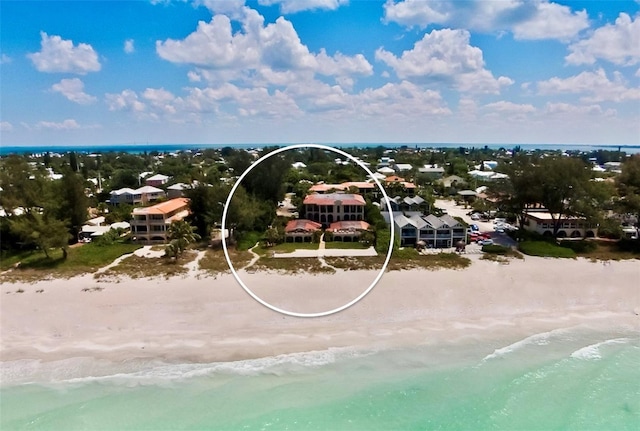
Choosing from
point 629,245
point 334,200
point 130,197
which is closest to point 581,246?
point 629,245

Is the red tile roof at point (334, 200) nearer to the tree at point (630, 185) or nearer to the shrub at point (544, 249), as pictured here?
the shrub at point (544, 249)

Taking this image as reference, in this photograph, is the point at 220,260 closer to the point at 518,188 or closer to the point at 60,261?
the point at 60,261

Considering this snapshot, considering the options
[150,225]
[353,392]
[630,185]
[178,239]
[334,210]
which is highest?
→ [630,185]

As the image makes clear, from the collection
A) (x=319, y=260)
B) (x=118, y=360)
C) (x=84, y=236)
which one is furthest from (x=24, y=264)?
(x=319, y=260)

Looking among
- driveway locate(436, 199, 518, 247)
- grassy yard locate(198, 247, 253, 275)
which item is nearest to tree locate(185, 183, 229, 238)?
grassy yard locate(198, 247, 253, 275)

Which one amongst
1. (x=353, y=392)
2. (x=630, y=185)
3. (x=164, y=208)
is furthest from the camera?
(x=164, y=208)

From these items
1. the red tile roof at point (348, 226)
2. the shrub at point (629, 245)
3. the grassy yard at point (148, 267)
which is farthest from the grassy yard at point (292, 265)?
the shrub at point (629, 245)

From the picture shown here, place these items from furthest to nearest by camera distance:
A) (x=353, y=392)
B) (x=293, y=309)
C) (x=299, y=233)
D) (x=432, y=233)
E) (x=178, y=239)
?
(x=299, y=233) < (x=432, y=233) < (x=178, y=239) < (x=293, y=309) < (x=353, y=392)

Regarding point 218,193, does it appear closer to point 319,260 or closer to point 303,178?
point 319,260
